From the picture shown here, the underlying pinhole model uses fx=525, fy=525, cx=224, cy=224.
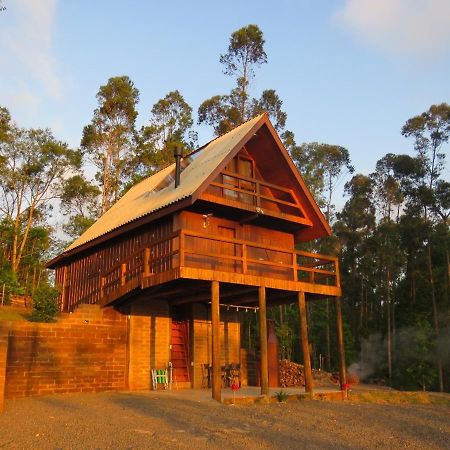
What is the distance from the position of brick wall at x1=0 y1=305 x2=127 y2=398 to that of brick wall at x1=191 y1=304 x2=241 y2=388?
2.93 m

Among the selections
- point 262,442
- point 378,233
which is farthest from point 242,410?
point 378,233

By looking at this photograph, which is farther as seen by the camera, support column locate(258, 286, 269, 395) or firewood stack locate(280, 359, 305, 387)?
firewood stack locate(280, 359, 305, 387)

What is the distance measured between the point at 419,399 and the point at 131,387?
1013 centimetres

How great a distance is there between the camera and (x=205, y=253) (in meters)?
15.7

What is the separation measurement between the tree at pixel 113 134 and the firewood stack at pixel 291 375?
20462 millimetres


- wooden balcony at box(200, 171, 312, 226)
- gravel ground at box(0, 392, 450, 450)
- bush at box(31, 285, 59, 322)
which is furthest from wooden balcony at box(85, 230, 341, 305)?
gravel ground at box(0, 392, 450, 450)

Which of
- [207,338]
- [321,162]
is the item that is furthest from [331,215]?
[207,338]

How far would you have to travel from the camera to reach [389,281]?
42.2 m

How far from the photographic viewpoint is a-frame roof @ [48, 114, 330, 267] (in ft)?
54.2

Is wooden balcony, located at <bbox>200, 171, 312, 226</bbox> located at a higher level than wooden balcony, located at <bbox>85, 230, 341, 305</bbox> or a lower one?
higher

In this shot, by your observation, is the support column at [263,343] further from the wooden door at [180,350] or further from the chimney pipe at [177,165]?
the chimney pipe at [177,165]

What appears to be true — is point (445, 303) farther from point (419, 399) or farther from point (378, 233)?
point (419, 399)

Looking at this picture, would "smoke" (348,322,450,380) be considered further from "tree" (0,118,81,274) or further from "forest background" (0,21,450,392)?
"tree" (0,118,81,274)

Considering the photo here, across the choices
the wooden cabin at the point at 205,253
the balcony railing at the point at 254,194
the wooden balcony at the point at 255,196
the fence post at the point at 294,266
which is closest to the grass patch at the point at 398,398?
the wooden cabin at the point at 205,253
